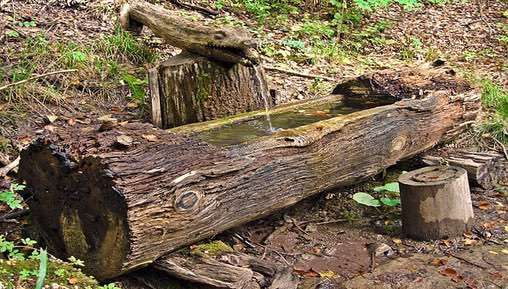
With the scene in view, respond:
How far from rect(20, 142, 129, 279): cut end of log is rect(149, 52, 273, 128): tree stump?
1.83 meters

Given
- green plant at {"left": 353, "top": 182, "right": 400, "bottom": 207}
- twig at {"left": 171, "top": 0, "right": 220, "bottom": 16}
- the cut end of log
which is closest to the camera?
the cut end of log

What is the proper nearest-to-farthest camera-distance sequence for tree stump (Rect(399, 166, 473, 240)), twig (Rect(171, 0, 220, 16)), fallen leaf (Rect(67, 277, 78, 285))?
fallen leaf (Rect(67, 277, 78, 285)) → tree stump (Rect(399, 166, 473, 240)) → twig (Rect(171, 0, 220, 16))

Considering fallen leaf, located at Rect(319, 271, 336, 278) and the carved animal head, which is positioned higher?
the carved animal head

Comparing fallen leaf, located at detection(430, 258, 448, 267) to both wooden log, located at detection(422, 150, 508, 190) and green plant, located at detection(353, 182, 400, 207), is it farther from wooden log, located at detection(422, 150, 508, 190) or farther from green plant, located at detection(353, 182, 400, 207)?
wooden log, located at detection(422, 150, 508, 190)

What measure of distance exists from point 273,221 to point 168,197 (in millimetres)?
1485

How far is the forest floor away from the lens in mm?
3916

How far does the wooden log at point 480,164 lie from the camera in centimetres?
521

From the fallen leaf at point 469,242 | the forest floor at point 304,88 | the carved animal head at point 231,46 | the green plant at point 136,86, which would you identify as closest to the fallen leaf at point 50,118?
the forest floor at point 304,88

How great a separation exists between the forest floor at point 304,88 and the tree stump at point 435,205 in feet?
0.36

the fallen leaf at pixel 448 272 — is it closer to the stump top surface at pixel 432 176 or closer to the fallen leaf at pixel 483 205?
the stump top surface at pixel 432 176

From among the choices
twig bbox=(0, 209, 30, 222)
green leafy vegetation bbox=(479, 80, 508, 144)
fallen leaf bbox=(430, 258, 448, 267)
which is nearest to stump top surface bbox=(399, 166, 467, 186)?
fallen leaf bbox=(430, 258, 448, 267)

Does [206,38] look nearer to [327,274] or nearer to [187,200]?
[187,200]

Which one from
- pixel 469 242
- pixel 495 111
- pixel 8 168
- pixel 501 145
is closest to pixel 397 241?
pixel 469 242

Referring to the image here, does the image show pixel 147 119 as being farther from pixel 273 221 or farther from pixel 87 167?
pixel 87 167
